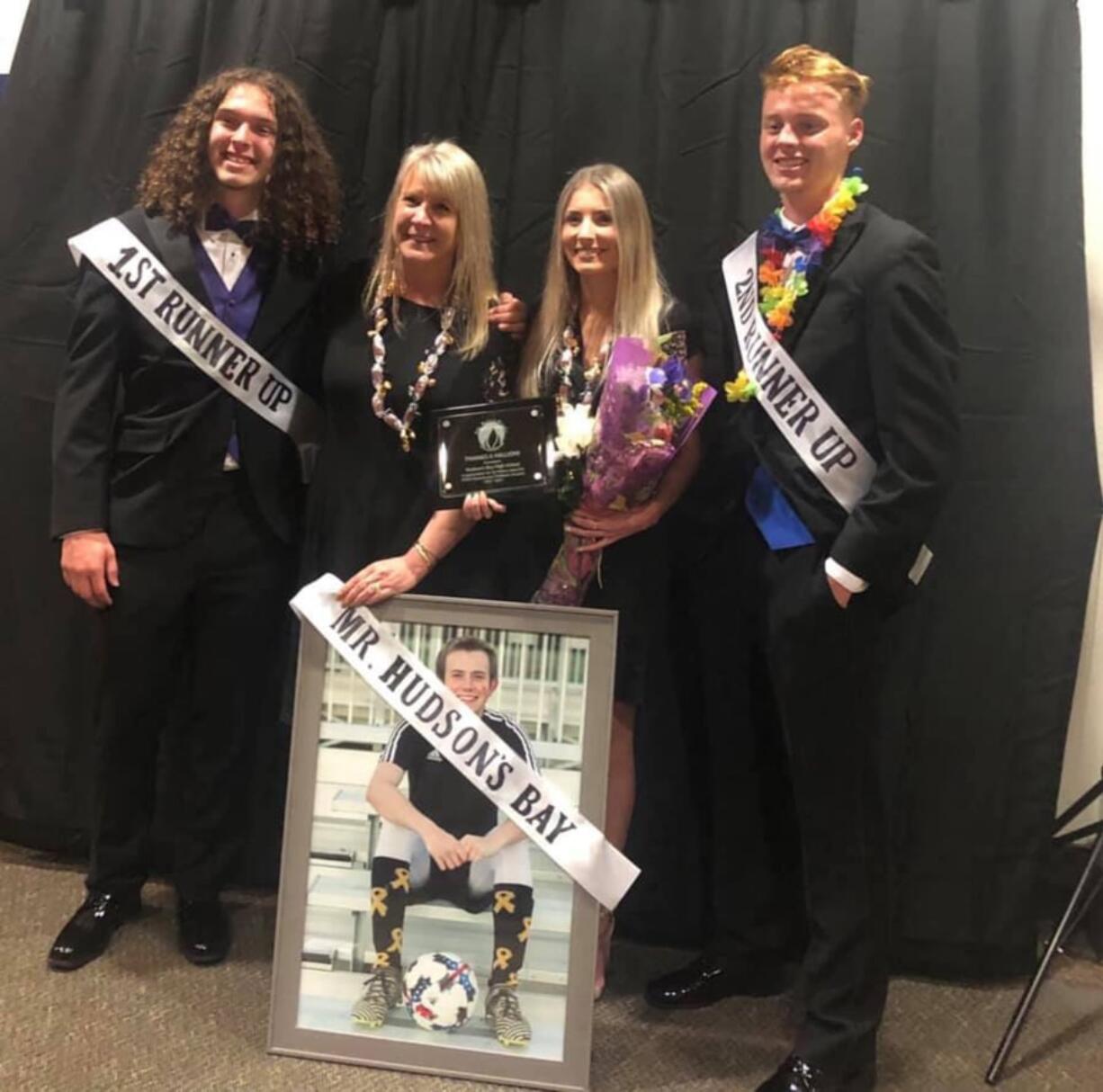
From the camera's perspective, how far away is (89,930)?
1.82m

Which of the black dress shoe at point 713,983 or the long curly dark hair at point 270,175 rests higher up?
the long curly dark hair at point 270,175

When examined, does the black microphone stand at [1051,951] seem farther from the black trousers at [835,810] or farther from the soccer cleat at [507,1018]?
the soccer cleat at [507,1018]

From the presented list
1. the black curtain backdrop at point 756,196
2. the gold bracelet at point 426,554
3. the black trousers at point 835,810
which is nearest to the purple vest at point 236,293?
the black curtain backdrop at point 756,196

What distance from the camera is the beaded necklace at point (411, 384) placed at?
5.32 ft

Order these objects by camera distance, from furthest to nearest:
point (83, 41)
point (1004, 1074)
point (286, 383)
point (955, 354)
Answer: point (83, 41), point (286, 383), point (1004, 1074), point (955, 354)

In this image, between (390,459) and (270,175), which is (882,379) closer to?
(390,459)

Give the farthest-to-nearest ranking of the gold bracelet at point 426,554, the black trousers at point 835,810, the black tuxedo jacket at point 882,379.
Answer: the gold bracelet at point 426,554 < the black trousers at point 835,810 < the black tuxedo jacket at point 882,379

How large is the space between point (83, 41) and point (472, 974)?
1792mm

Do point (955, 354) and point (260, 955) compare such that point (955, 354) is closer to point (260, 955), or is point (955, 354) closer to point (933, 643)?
point (933, 643)

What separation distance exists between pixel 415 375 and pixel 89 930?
3.59ft

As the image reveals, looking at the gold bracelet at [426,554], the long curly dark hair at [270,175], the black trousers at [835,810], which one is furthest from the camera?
the long curly dark hair at [270,175]

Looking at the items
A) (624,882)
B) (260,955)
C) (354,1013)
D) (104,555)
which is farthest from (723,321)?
(260,955)

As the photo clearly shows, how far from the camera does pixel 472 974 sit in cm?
155

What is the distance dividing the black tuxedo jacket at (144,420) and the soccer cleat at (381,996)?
0.75 metres
